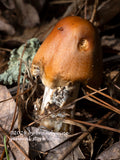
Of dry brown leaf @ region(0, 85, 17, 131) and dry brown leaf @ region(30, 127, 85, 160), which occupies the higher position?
dry brown leaf @ region(0, 85, 17, 131)

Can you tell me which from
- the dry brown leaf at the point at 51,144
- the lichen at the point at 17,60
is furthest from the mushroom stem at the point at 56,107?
the lichen at the point at 17,60

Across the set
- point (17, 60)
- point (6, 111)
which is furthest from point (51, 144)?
point (17, 60)

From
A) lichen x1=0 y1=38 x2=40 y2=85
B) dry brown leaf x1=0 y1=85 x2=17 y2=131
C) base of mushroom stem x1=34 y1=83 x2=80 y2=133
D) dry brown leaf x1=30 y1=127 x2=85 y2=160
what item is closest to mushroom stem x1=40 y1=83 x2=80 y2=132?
base of mushroom stem x1=34 y1=83 x2=80 y2=133

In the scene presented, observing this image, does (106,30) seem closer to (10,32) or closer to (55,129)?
(10,32)

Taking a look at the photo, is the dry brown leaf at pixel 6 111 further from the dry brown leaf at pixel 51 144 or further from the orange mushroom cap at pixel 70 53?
the orange mushroom cap at pixel 70 53

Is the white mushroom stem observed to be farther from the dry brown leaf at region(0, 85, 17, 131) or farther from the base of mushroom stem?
the dry brown leaf at region(0, 85, 17, 131)

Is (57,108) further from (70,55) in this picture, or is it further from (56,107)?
(70,55)
